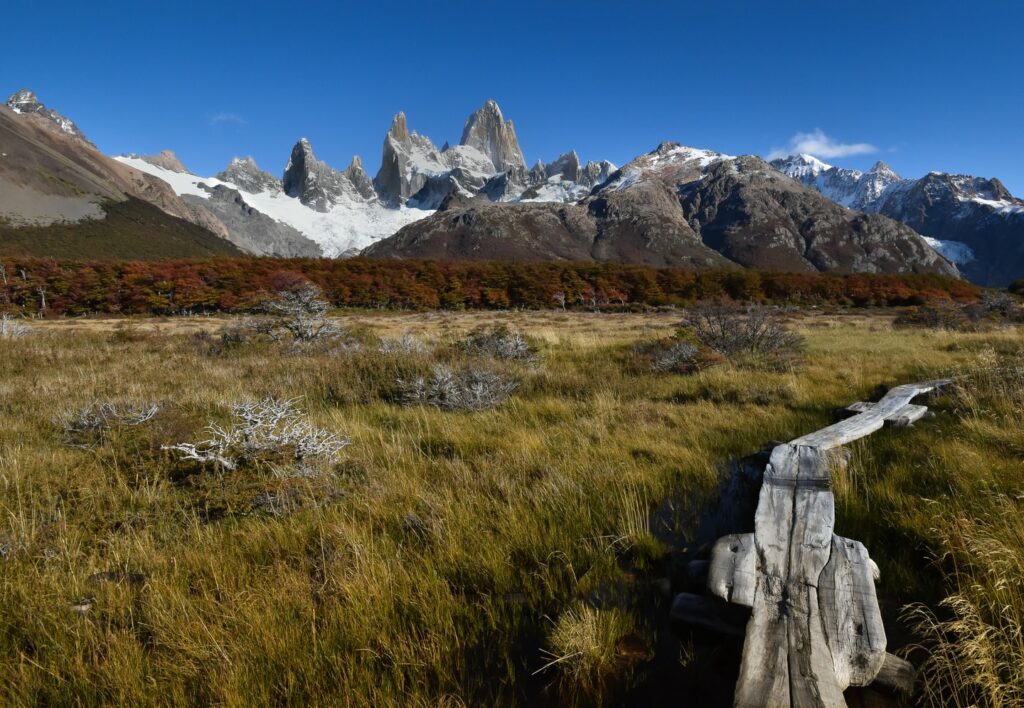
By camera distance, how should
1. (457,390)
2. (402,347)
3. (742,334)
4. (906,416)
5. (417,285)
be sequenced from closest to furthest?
(906,416) → (457,390) → (402,347) → (742,334) → (417,285)

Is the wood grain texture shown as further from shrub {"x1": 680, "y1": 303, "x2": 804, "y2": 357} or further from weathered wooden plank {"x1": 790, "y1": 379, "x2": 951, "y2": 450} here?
shrub {"x1": 680, "y1": 303, "x2": 804, "y2": 357}

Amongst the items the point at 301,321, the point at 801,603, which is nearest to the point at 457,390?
the point at 801,603

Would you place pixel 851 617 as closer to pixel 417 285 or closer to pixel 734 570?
pixel 734 570

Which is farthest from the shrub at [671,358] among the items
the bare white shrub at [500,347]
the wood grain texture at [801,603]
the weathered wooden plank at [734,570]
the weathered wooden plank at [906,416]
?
the weathered wooden plank at [734,570]

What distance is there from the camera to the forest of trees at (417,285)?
149 feet

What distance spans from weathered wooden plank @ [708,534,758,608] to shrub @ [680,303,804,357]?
9384mm

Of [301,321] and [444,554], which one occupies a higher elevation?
[301,321]

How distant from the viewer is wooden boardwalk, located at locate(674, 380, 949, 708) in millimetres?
1640

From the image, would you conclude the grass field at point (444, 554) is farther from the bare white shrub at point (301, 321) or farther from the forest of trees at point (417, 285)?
the forest of trees at point (417, 285)

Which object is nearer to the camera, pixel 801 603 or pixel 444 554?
pixel 801 603

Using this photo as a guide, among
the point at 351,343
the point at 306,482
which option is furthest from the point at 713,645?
the point at 351,343

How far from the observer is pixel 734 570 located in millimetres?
2111

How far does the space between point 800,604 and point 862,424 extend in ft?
12.5

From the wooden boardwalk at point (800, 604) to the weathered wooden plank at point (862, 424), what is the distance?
1531mm
